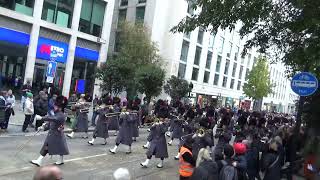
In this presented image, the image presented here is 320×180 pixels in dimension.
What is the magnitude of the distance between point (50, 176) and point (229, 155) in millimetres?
3612

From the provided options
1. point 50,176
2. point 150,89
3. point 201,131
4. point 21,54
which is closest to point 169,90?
point 150,89

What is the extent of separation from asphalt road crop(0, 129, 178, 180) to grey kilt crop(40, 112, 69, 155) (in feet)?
1.49

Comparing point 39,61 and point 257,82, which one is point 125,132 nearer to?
point 39,61

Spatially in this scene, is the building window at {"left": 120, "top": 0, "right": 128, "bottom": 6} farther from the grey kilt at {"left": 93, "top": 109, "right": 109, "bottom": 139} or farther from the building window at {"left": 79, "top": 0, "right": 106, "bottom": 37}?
the grey kilt at {"left": 93, "top": 109, "right": 109, "bottom": 139}

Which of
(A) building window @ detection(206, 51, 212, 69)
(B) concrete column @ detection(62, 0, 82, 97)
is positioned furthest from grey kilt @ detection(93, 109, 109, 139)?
(A) building window @ detection(206, 51, 212, 69)

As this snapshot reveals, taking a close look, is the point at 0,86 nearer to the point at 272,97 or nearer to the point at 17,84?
the point at 17,84

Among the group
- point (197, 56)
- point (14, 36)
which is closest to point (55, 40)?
point (14, 36)

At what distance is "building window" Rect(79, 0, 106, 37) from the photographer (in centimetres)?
3378

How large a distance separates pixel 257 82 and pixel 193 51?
1837 centimetres

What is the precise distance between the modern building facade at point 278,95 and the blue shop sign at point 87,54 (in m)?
53.8

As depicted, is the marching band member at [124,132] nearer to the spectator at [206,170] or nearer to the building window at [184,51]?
the spectator at [206,170]

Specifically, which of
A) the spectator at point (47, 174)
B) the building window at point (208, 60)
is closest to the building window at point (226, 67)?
the building window at point (208, 60)

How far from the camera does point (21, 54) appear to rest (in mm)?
29781

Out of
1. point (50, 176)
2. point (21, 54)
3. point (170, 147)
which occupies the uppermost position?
point (21, 54)
